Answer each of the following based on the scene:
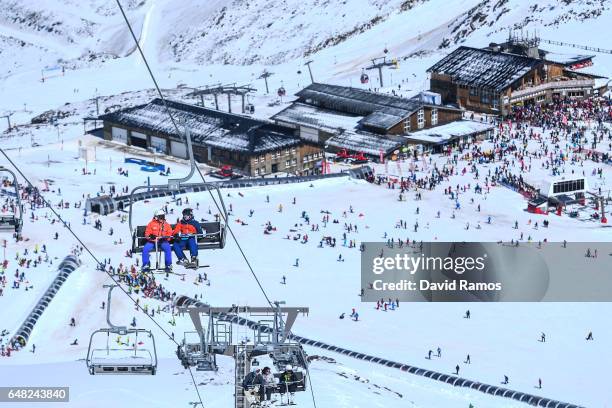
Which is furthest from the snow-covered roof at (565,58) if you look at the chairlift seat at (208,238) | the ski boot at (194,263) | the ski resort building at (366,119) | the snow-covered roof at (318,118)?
the ski boot at (194,263)

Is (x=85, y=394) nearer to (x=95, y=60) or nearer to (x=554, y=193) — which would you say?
(x=554, y=193)

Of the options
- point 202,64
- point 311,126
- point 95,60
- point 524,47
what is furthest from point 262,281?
point 95,60

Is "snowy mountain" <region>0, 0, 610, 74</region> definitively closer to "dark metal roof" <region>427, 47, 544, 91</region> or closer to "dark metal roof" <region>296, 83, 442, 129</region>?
"dark metal roof" <region>427, 47, 544, 91</region>

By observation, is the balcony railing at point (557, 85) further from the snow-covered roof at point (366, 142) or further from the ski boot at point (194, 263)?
the ski boot at point (194, 263)

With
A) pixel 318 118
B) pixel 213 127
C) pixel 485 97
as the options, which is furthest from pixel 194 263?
pixel 485 97

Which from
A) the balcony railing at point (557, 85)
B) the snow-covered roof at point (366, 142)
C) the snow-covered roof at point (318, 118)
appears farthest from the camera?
the balcony railing at point (557, 85)

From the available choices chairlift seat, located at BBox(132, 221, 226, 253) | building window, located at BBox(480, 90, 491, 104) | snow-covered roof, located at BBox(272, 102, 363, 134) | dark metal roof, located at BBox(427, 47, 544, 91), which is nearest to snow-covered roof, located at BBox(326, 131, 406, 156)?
snow-covered roof, located at BBox(272, 102, 363, 134)

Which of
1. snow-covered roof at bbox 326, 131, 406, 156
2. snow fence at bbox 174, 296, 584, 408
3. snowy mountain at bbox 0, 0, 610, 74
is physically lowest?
snow fence at bbox 174, 296, 584, 408
